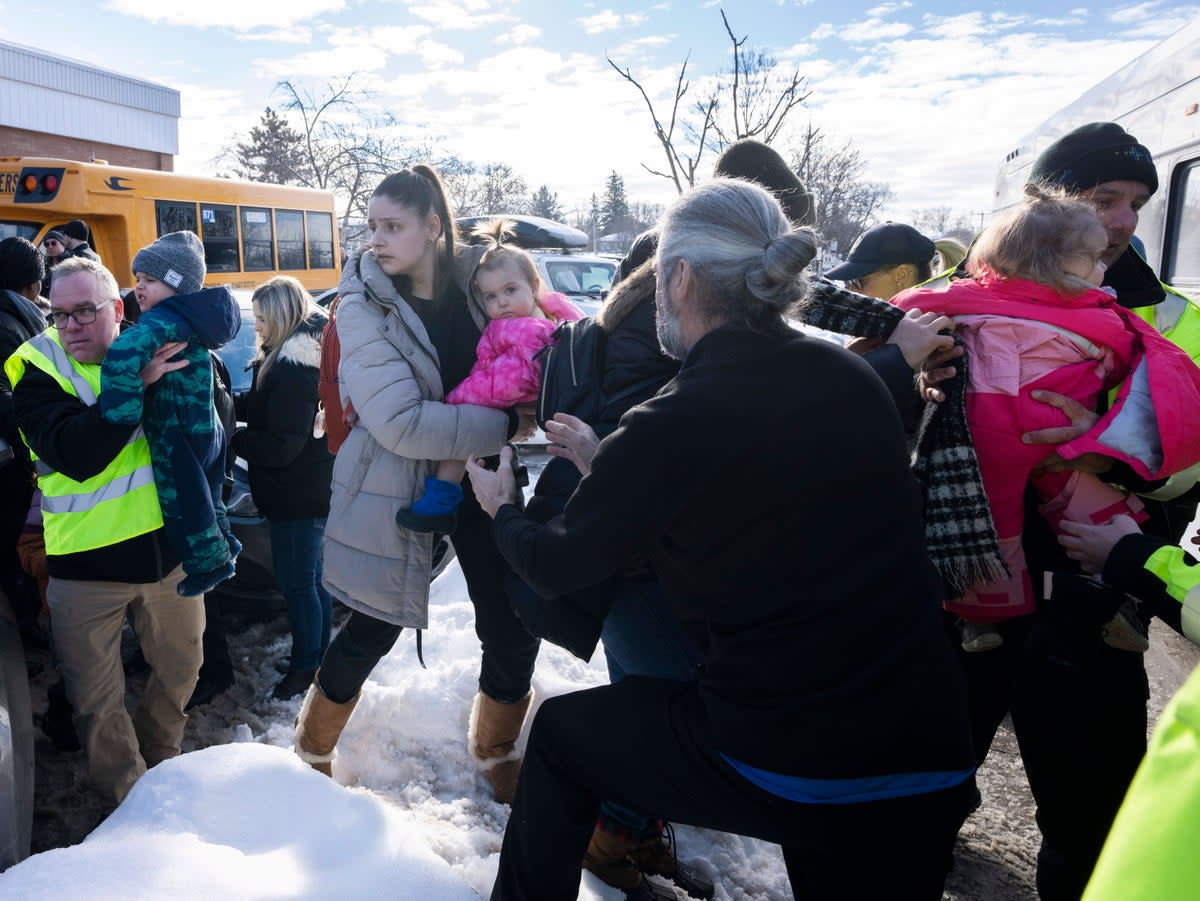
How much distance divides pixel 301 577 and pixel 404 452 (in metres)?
1.57

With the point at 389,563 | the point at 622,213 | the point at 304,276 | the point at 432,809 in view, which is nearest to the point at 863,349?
the point at 389,563

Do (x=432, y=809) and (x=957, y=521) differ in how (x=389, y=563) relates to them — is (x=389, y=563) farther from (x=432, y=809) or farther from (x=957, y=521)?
(x=957, y=521)

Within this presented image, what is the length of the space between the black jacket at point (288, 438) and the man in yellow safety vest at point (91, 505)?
823mm

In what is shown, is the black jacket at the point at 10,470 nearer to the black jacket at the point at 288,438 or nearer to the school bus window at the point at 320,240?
the black jacket at the point at 288,438

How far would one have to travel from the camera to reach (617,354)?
2164mm

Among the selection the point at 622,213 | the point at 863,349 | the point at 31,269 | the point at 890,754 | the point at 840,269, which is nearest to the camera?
the point at 890,754

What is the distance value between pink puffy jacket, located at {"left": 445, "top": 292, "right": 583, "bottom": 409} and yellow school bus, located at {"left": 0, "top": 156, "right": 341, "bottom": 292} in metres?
10.6

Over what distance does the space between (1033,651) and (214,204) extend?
13.5 meters

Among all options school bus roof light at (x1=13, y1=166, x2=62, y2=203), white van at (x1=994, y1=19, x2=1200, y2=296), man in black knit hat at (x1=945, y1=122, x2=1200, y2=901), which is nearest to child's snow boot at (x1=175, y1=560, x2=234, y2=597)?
man in black knit hat at (x1=945, y1=122, x2=1200, y2=901)

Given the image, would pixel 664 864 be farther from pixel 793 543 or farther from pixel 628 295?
pixel 628 295

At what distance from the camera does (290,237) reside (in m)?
14.9

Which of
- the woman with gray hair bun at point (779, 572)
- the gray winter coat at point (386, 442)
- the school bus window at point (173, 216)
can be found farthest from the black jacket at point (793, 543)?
the school bus window at point (173, 216)

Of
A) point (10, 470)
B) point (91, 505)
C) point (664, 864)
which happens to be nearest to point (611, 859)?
point (664, 864)

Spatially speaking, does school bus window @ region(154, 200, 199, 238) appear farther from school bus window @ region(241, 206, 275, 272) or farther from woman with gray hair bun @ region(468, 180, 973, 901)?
woman with gray hair bun @ region(468, 180, 973, 901)
